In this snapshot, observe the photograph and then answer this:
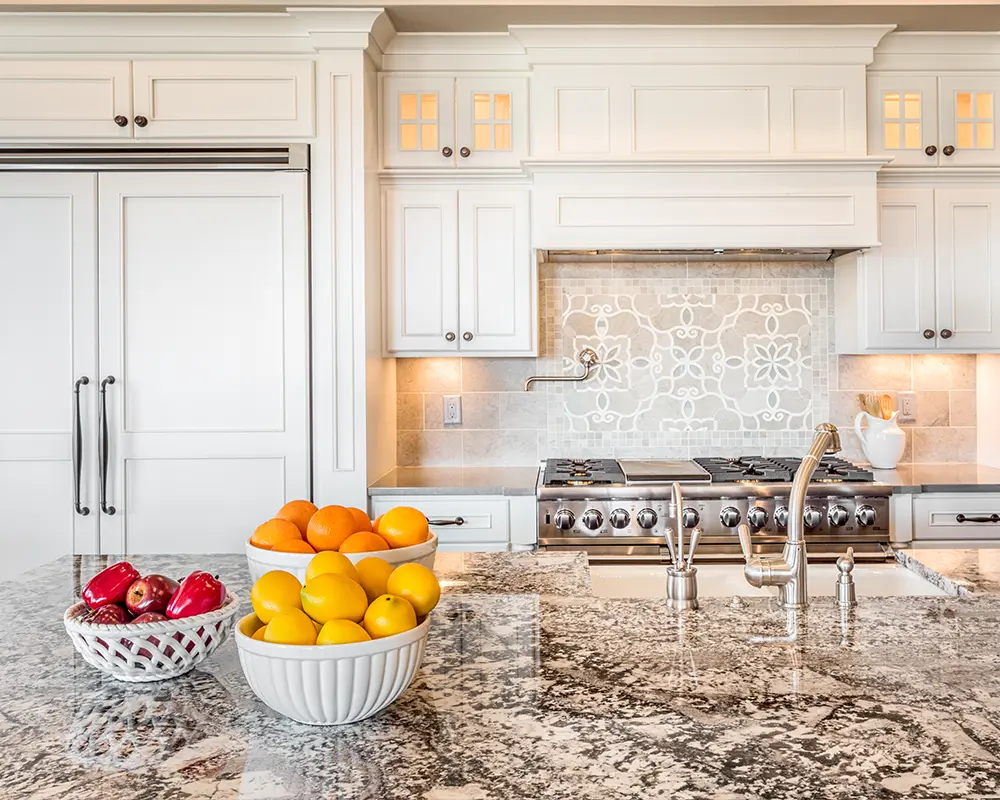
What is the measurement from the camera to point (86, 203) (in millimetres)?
2953

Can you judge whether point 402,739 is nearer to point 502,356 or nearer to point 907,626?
point 907,626

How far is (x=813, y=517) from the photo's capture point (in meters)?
2.90

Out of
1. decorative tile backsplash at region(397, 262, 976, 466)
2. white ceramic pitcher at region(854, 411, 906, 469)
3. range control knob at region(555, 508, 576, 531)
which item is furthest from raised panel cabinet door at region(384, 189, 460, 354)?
white ceramic pitcher at region(854, 411, 906, 469)

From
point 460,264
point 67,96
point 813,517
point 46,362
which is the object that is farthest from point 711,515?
point 67,96

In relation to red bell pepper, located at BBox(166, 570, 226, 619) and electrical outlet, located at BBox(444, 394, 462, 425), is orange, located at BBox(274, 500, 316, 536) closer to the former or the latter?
red bell pepper, located at BBox(166, 570, 226, 619)

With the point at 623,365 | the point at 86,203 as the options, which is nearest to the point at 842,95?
the point at 623,365

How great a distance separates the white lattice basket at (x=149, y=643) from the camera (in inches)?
40.3

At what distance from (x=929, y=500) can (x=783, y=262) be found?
3.76 feet

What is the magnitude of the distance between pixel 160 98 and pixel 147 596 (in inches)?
95.5

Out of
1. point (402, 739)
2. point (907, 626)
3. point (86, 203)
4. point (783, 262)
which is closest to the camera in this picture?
point (402, 739)

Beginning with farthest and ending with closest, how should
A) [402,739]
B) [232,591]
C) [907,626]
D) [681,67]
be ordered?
[681,67], [232,591], [907,626], [402,739]

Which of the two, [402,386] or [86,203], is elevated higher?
[86,203]

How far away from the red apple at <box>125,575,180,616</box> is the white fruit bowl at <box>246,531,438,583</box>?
19cm

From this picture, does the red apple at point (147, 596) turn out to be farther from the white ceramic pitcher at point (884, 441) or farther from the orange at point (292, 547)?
the white ceramic pitcher at point (884, 441)
